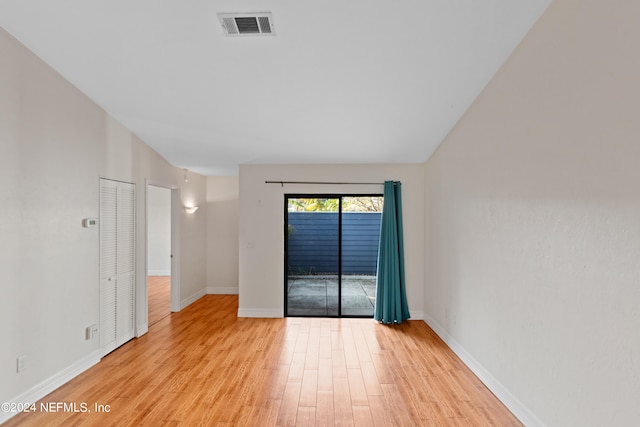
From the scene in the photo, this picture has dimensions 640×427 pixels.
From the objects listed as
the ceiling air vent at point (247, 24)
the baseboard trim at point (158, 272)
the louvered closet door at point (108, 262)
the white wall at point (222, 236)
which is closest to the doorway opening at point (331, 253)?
the white wall at point (222, 236)

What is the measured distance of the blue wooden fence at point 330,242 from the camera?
206 inches

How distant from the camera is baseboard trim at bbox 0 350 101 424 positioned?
8.80 ft

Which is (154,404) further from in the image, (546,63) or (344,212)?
(546,63)

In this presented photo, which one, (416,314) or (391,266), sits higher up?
(391,266)

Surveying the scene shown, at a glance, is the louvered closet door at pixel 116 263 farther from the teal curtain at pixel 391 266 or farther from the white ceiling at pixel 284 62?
the teal curtain at pixel 391 266

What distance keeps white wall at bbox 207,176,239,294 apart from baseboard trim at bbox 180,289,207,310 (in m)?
0.19

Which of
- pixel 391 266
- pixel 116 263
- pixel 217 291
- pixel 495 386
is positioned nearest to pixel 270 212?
pixel 391 266

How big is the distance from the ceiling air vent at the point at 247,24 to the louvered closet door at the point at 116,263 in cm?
231

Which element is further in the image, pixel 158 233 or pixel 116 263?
pixel 158 233

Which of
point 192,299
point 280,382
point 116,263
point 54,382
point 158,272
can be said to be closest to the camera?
point 54,382

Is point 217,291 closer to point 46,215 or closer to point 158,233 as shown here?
point 158,233

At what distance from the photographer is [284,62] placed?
2.92m

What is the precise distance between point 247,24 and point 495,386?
3546 mm

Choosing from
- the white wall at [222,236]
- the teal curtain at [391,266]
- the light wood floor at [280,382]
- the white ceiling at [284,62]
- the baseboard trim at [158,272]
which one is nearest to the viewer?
the white ceiling at [284,62]
